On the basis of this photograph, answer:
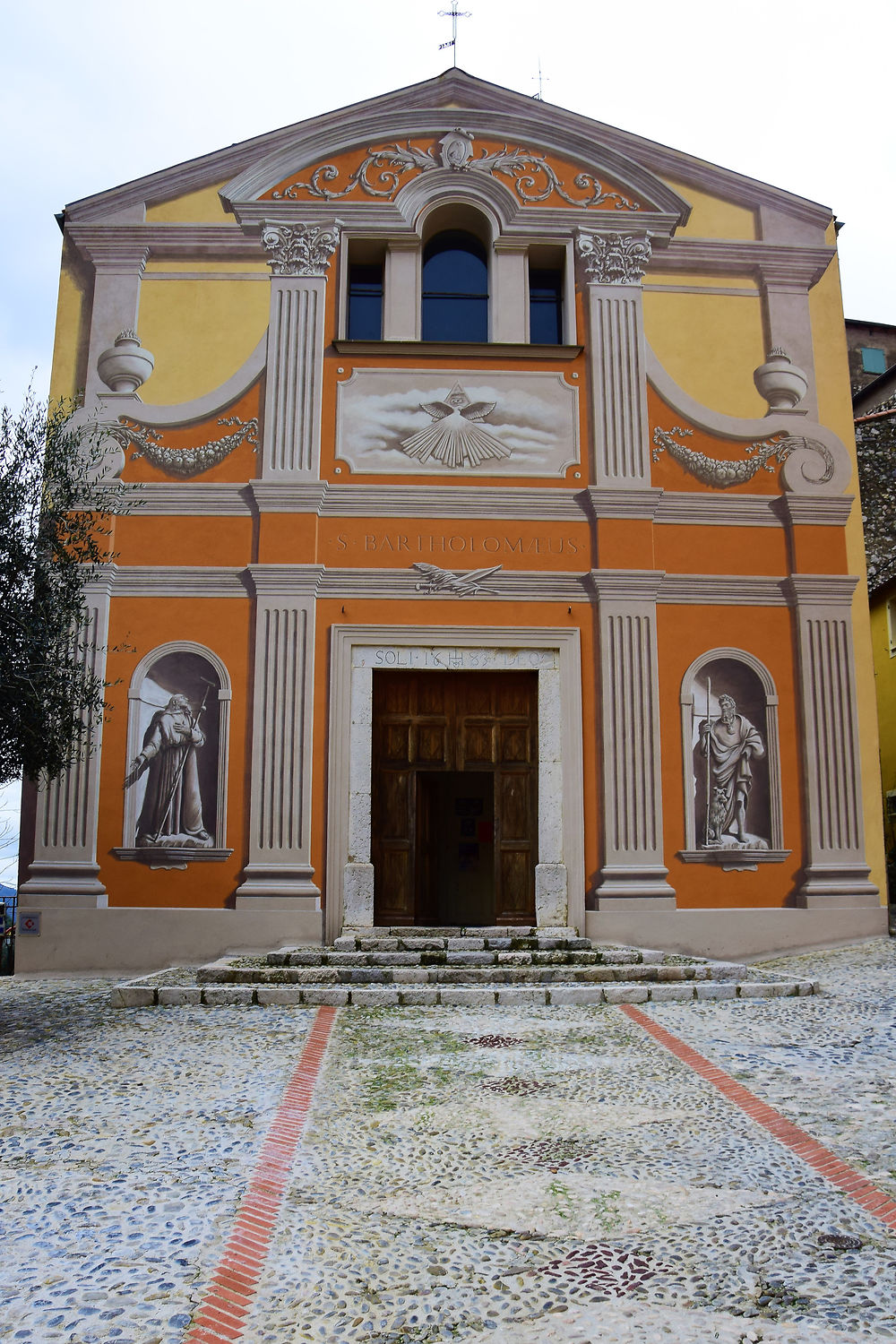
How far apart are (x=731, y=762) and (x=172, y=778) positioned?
550cm

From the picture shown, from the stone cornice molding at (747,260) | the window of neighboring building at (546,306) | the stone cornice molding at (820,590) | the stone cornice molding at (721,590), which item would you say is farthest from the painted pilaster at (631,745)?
the stone cornice molding at (747,260)

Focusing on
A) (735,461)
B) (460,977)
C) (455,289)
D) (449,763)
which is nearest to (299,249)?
(455,289)

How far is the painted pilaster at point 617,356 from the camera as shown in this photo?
10914 mm

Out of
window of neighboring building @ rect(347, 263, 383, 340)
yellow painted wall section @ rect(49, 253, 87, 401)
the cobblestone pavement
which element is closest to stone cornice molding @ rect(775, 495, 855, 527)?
window of neighboring building @ rect(347, 263, 383, 340)

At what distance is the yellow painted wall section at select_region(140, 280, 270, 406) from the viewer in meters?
11.1

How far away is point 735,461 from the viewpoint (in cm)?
1109

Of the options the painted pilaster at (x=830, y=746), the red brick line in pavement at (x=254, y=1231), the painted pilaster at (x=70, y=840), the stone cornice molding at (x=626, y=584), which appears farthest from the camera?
the stone cornice molding at (x=626, y=584)

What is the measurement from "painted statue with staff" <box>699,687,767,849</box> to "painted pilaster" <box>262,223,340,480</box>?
15.6 ft

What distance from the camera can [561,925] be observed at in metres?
10.2

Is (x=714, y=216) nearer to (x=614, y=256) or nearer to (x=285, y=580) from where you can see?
(x=614, y=256)

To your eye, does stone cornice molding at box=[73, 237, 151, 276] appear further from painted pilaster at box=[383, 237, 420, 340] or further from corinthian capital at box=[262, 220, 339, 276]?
painted pilaster at box=[383, 237, 420, 340]

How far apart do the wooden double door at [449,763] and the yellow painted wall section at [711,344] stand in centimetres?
367

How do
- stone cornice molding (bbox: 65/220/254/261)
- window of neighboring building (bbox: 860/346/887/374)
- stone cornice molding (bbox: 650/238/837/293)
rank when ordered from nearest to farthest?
stone cornice molding (bbox: 65/220/254/261)
stone cornice molding (bbox: 650/238/837/293)
window of neighboring building (bbox: 860/346/887/374)

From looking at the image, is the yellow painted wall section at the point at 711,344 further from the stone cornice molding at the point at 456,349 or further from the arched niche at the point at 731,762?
the arched niche at the point at 731,762
